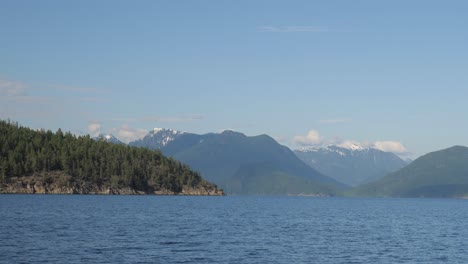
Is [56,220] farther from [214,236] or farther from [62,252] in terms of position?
[62,252]

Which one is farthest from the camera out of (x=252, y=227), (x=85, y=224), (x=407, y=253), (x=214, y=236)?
(x=252, y=227)

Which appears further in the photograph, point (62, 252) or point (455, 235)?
point (455, 235)

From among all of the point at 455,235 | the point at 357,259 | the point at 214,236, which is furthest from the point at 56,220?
the point at 455,235

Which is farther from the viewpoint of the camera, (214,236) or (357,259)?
(214,236)

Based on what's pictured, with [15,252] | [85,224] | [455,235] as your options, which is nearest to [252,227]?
[85,224]

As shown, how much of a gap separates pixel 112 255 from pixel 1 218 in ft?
167

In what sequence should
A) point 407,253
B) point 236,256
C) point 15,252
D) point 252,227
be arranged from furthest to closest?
point 252,227 < point 407,253 < point 236,256 < point 15,252

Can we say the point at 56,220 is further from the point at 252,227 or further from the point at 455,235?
the point at 455,235

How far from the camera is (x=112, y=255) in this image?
248ft

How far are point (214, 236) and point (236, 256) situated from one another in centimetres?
2346

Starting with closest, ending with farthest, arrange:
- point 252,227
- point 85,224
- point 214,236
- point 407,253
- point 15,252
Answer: point 15,252
point 407,253
point 214,236
point 85,224
point 252,227

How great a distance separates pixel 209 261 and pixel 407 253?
3047 cm

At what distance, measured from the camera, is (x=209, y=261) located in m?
75.3

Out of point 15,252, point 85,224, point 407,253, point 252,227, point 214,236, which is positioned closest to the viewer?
point 15,252
